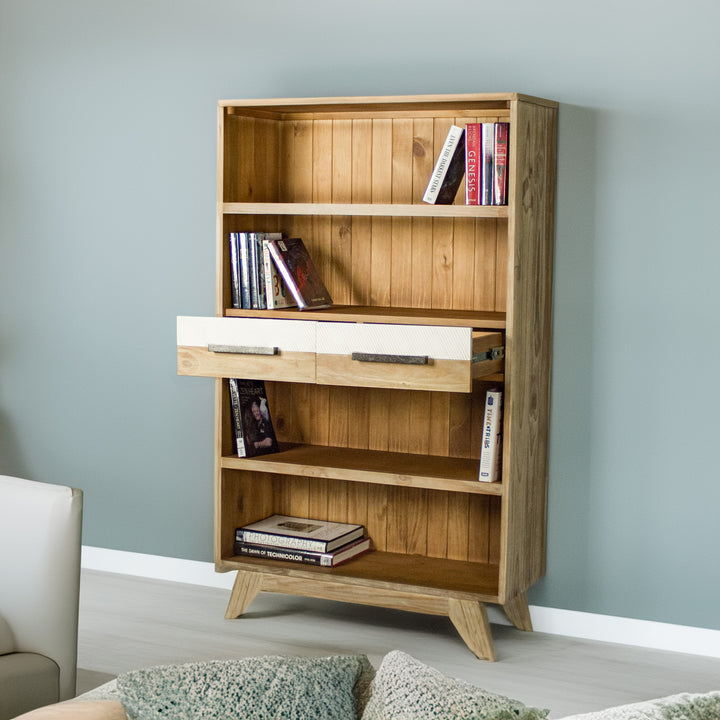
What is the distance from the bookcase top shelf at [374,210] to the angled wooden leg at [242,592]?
1.04 metres

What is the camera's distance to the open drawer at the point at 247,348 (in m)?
2.67

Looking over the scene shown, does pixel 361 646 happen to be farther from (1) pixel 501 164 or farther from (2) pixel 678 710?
(2) pixel 678 710

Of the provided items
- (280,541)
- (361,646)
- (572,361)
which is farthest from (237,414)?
(572,361)

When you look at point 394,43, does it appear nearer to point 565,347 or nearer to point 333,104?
point 333,104

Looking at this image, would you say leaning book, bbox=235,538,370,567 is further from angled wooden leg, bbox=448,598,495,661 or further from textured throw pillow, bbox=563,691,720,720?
textured throw pillow, bbox=563,691,720,720

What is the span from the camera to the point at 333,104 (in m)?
2.75

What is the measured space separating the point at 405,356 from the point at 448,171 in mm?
528

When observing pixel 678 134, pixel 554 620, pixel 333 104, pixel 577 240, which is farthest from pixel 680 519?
pixel 333 104

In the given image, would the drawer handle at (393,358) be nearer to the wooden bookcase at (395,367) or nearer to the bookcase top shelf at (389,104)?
the wooden bookcase at (395,367)

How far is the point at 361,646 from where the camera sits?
2803 millimetres

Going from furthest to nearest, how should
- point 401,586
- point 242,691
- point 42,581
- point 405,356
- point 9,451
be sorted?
point 9,451 < point 401,586 < point 405,356 < point 42,581 < point 242,691

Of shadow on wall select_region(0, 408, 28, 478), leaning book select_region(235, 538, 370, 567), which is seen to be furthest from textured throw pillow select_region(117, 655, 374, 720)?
shadow on wall select_region(0, 408, 28, 478)

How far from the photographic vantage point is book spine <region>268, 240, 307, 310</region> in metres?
2.85

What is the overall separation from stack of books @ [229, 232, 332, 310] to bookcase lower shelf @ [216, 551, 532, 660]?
0.75 meters
